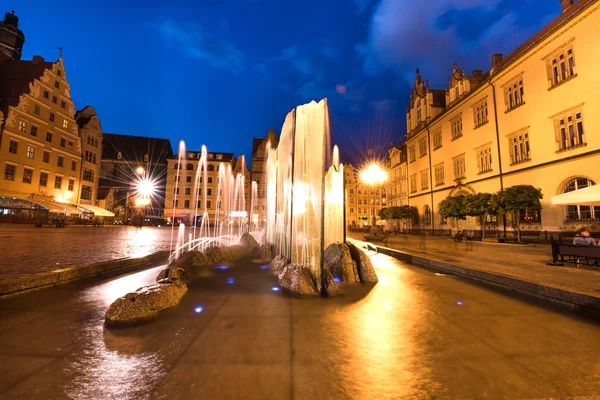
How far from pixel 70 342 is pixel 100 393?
1.51 m

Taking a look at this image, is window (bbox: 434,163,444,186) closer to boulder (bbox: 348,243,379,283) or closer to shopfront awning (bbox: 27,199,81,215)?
boulder (bbox: 348,243,379,283)

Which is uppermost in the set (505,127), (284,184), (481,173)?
(505,127)

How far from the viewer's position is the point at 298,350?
3.38 metres

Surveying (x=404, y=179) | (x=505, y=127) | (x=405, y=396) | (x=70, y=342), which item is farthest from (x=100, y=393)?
(x=404, y=179)

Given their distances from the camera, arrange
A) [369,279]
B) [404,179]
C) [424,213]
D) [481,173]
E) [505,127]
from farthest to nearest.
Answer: [404,179] < [424,213] < [481,173] < [505,127] < [369,279]

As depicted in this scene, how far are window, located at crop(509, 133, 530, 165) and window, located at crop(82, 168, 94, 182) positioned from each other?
5626 cm

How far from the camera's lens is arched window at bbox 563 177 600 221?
1756 centimetres

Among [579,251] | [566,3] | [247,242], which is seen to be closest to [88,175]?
[247,242]

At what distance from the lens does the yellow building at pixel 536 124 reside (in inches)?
704

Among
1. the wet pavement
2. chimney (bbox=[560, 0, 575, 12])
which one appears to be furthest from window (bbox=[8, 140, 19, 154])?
chimney (bbox=[560, 0, 575, 12])

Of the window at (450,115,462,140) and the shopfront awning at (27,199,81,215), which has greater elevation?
the window at (450,115,462,140)

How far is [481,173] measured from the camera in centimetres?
2761

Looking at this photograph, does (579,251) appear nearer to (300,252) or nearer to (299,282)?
(300,252)

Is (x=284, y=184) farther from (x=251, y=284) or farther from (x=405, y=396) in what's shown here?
(x=405, y=396)
